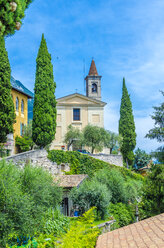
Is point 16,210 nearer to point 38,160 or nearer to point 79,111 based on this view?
point 38,160

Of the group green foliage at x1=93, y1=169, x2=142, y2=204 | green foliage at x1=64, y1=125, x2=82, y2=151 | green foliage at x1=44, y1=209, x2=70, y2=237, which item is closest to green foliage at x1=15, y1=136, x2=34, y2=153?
green foliage at x1=64, y1=125, x2=82, y2=151

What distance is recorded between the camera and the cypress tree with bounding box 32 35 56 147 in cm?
2622

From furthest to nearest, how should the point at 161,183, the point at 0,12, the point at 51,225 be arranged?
the point at 161,183
the point at 51,225
the point at 0,12

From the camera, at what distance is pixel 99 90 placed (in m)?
53.0

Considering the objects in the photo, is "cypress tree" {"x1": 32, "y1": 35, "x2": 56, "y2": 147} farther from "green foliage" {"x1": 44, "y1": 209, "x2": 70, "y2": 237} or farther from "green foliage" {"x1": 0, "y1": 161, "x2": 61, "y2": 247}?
"green foliage" {"x1": 0, "y1": 161, "x2": 61, "y2": 247}

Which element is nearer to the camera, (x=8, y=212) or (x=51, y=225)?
(x=8, y=212)

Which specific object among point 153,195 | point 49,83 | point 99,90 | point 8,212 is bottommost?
point 153,195

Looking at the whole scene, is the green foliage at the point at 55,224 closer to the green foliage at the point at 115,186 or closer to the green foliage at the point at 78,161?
the green foliage at the point at 115,186

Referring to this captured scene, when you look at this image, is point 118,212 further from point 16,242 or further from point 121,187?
point 16,242

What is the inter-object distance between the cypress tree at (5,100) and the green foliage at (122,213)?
35.7ft

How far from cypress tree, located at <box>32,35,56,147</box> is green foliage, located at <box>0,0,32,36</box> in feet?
75.5

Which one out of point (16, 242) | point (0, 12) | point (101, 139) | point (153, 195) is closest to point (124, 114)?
point (101, 139)

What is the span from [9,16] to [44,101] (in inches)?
953

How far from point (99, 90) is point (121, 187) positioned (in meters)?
31.7
